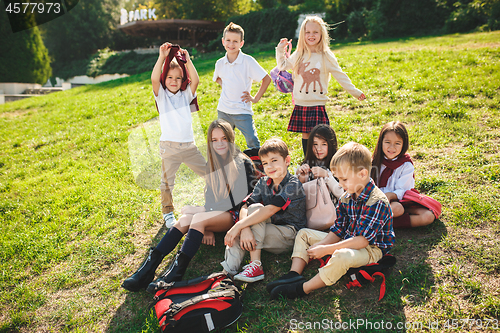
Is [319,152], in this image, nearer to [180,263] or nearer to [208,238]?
[208,238]

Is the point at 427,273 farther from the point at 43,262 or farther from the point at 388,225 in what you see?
the point at 43,262

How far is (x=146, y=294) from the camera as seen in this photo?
108 inches

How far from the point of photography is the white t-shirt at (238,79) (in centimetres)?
409

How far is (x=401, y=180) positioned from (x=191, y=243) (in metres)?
2.16

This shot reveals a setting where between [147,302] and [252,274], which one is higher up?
[252,274]

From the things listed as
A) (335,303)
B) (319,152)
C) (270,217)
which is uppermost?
(319,152)

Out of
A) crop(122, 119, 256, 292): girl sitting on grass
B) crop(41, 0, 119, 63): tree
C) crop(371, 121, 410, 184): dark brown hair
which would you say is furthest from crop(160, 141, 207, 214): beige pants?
crop(41, 0, 119, 63): tree

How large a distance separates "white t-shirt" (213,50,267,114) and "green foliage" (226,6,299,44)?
1888 cm

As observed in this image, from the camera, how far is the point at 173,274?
263 centimetres

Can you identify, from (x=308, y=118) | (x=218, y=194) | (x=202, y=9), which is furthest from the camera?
(x=202, y=9)

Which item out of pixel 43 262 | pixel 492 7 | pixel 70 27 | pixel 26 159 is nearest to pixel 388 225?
pixel 43 262

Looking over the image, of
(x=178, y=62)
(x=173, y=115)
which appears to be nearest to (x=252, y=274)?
(x=173, y=115)

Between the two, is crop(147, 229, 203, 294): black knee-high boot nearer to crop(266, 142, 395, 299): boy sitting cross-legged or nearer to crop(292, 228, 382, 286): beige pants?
crop(266, 142, 395, 299): boy sitting cross-legged

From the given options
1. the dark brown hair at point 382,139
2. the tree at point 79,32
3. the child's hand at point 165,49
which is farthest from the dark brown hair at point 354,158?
the tree at point 79,32
